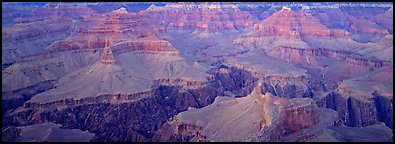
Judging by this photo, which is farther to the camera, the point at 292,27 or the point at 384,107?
the point at 292,27

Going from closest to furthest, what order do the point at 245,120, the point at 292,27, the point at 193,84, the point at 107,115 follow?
the point at 245,120 < the point at 107,115 < the point at 193,84 < the point at 292,27

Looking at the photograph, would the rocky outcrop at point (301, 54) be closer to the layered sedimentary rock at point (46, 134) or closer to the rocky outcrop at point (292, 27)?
the rocky outcrop at point (292, 27)

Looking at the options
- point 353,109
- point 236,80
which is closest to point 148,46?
point 236,80

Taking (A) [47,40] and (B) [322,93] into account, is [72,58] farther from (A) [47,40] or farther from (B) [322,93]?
(B) [322,93]

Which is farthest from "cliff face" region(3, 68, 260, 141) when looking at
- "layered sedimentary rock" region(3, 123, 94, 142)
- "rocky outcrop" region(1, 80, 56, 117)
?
"rocky outcrop" region(1, 80, 56, 117)


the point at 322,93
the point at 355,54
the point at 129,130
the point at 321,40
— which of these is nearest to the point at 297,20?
the point at 321,40

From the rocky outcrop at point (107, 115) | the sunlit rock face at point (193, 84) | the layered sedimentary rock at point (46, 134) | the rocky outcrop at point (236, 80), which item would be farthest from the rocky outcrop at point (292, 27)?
the layered sedimentary rock at point (46, 134)

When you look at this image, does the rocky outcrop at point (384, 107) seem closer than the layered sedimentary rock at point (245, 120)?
No

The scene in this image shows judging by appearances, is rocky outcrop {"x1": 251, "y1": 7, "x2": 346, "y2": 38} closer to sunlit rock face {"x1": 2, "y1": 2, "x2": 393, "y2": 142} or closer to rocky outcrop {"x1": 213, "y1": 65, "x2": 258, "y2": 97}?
sunlit rock face {"x1": 2, "y1": 2, "x2": 393, "y2": 142}

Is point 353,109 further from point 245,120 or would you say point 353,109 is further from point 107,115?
point 107,115
